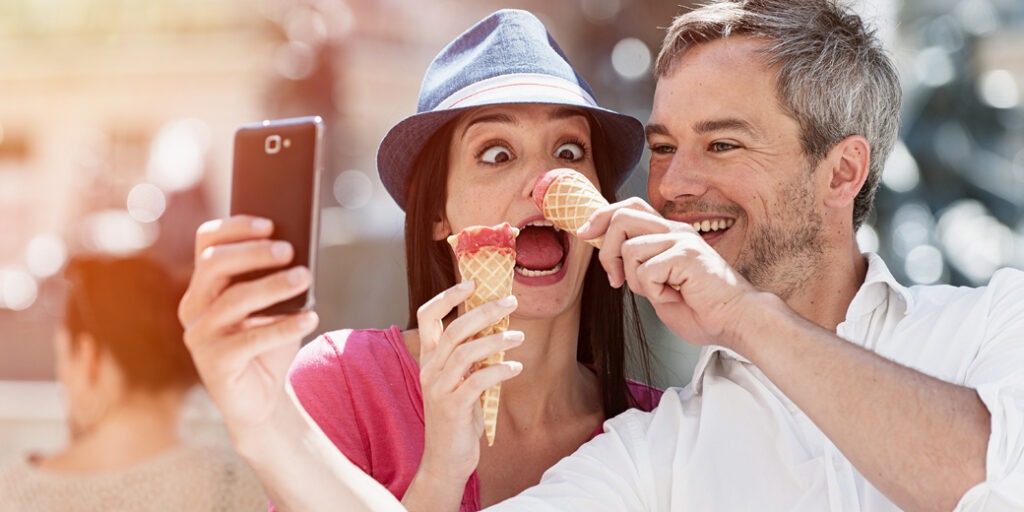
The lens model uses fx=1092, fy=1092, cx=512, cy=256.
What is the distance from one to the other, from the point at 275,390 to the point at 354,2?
8302 mm

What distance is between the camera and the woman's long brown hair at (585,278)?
3.64 metres

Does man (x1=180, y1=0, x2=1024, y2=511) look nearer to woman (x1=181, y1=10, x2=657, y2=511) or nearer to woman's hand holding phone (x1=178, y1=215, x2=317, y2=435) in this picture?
woman's hand holding phone (x1=178, y1=215, x2=317, y2=435)

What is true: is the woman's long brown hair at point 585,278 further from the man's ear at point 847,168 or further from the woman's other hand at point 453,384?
the woman's other hand at point 453,384

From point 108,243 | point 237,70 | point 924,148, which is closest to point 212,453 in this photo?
point 108,243

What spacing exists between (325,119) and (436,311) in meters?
5.99

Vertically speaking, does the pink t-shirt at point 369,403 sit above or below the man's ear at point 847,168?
below

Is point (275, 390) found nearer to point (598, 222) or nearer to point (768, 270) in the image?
point (598, 222)

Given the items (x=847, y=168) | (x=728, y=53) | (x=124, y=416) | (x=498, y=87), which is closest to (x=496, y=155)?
(x=498, y=87)

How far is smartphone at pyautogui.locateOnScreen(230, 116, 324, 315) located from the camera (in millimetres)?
2059

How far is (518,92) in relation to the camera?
3.30 m

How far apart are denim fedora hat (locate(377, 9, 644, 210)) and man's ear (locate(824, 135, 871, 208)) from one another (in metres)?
0.64

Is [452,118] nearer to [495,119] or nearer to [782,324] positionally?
[495,119]

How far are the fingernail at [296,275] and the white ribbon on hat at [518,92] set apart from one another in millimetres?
1360

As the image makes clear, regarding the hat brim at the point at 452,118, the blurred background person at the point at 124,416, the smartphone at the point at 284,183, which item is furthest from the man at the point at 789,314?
the blurred background person at the point at 124,416
